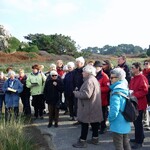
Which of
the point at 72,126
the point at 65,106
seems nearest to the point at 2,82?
the point at 65,106

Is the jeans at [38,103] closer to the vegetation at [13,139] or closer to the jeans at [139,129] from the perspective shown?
A: the vegetation at [13,139]

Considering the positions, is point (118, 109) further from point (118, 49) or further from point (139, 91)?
point (118, 49)

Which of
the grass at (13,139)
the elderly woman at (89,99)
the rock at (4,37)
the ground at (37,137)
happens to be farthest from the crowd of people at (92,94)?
the rock at (4,37)

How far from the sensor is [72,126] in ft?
26.9

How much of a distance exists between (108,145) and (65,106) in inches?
132

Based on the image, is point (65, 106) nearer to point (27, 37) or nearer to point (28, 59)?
point (28, 59)

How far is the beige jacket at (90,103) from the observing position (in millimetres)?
6023

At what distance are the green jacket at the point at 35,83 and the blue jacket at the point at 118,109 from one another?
4.42m

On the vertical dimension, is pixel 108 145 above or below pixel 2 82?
below

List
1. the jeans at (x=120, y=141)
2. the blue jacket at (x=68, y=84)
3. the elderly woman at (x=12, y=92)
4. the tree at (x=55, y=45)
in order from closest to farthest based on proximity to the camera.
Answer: the jeans at (x=120, y=141) → the blue jacket at (x=68, y=84) → the elderly woman at (x=12, y=92) → the tree at (x=55, y=45)

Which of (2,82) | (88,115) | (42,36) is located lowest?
(88,115)

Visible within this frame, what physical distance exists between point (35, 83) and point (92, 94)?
3281 mm

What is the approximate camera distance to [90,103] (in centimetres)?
611

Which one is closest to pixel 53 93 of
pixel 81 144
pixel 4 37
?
pixel 81 144
